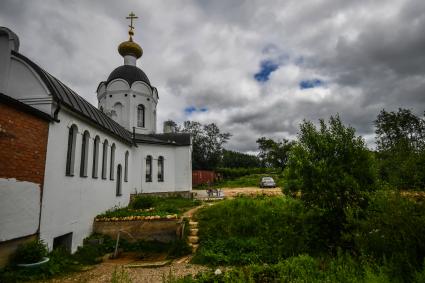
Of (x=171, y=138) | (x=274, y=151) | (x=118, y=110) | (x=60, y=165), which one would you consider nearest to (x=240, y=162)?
(x=274, y=151)

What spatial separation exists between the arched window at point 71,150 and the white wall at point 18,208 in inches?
79.0

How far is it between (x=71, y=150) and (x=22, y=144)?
111 inches

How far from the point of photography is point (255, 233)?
10.3m

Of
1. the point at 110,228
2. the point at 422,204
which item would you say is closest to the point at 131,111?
the point at 110,228

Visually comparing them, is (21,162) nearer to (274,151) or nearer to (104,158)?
(104,158)

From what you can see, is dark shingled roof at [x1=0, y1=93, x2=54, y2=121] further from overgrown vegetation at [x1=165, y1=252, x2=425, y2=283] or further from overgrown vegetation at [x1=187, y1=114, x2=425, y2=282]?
overgrown vegetation at [x1=187, y1=114, x2=425, y2=282]

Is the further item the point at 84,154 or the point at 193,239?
the point at 84,154

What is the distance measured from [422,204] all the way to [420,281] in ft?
5.98

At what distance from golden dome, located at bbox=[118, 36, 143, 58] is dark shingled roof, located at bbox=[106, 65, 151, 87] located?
1.51 meters

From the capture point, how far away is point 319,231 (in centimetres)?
745

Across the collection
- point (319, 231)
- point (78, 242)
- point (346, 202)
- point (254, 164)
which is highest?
point (254, 164)

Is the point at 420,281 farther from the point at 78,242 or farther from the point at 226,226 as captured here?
the point at 78,242

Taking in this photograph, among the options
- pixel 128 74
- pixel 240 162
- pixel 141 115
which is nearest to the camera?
pixel 128 74

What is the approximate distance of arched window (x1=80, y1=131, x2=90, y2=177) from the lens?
10818mm
